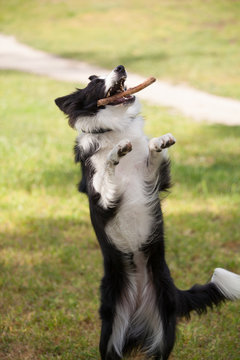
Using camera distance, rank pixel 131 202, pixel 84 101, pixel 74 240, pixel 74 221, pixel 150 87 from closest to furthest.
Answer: pixel 131 202, pixel 84 101, pixel 74 240, pixel 74 221, pixel 150 87

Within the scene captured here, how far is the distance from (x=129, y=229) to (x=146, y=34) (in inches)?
740

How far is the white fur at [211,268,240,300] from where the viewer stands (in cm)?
353

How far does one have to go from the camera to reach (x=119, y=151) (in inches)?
122

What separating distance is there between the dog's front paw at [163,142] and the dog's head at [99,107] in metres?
0.31

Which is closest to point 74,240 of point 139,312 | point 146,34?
point 139,312

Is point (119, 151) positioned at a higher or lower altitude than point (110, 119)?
lower

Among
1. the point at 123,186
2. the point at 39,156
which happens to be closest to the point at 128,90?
the point at 123,186

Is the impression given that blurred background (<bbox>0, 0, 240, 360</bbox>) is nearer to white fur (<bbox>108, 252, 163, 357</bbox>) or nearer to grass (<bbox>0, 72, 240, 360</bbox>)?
grass (<bbox>0, 72, 240, 360</bbox>)

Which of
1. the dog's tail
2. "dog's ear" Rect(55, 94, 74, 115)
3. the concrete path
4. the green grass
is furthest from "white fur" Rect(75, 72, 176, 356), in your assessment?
the green grass

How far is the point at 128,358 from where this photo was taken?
141 inches

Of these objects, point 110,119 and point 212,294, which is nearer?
point 110,119

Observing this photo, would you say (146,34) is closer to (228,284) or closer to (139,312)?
(228,284)

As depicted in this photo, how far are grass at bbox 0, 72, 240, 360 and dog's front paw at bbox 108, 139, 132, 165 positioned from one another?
5.04ft

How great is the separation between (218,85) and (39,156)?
6637 millimetres
